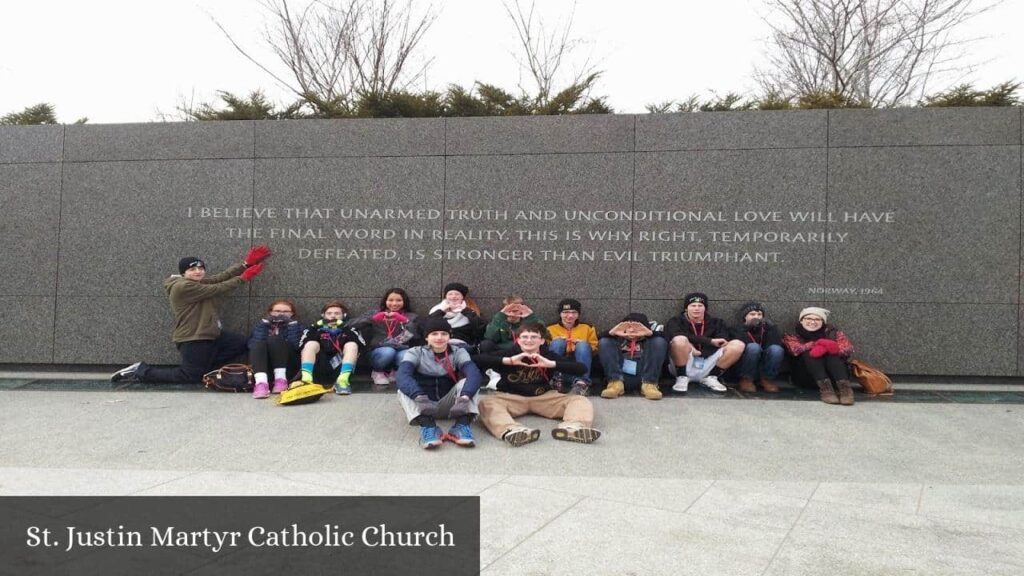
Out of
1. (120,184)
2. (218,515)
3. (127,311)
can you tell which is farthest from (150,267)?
(218,515)

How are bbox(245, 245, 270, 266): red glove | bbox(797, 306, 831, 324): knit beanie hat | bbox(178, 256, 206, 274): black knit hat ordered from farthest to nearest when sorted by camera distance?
bbox(245, 245, 270, 266): red glove < bbox(178, 256, 206, 274): black knit hat < bbox(797, 306, 831, 324): knit beanie hat

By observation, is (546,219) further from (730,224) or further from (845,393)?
(845,393)

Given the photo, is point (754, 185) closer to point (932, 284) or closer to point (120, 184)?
point (932, 284)

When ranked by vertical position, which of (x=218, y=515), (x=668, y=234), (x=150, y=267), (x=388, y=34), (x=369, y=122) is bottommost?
(x=218, y=515)

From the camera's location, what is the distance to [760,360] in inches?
253

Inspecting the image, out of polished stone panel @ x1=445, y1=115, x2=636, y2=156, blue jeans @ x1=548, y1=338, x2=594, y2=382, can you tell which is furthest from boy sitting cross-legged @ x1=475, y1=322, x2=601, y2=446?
polished stone panel @ x1=445, y1=115, x2=636, y2=156

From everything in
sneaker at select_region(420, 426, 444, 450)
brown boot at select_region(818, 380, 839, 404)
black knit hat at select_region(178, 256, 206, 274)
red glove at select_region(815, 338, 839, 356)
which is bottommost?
sneaker at select_region(420, 426, 444, 450)

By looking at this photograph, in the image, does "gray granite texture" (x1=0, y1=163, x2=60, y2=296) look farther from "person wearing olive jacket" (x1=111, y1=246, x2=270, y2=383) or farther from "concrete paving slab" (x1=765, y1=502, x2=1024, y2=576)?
"concrete paving slab" (x1=765, y1=502, x2=1024, y2=576)

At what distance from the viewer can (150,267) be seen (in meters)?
7.41

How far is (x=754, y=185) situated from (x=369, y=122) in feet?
15.3

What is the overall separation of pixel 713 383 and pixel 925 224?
313cm

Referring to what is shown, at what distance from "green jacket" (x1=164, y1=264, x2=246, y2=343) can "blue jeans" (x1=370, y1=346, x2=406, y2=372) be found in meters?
1.86

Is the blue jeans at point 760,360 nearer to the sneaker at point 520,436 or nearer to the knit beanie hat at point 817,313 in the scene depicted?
the knit beanie hat at point 817,313

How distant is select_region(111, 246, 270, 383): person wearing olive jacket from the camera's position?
21.5ft
